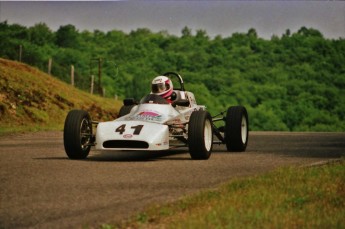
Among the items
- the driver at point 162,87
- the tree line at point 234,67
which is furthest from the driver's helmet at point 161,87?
the tree line at point 234,67

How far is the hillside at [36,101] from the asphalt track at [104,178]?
18.5 meters

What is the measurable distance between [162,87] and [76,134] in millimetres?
2908

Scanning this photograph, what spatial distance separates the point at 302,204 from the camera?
10000 mm

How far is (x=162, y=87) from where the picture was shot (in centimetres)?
1891

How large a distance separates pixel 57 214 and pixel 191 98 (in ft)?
34.5

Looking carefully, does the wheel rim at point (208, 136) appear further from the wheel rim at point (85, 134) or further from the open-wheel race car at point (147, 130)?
the wheel rim at point (85, 134)

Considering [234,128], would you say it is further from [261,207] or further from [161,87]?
[261,207]

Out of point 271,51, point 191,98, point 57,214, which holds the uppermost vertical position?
point 271,51

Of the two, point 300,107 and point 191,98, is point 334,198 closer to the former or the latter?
point 191,98

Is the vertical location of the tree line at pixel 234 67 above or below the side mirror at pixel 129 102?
above

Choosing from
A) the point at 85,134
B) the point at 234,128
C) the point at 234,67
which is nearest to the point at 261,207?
the point at 85,134

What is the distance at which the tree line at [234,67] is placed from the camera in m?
113

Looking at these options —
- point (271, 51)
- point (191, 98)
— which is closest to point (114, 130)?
point (191, 98)

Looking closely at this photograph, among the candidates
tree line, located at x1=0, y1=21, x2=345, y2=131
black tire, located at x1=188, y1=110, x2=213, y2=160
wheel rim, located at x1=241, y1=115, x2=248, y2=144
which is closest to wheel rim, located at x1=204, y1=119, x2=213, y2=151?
black tire, located at x1=188, y1=110, x2=213, y2=160
